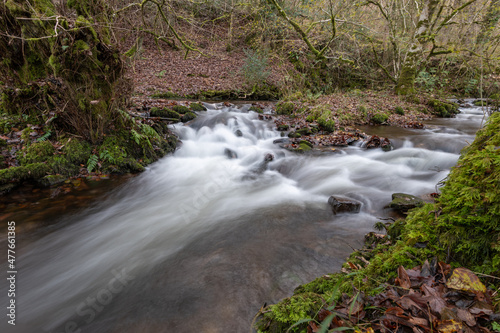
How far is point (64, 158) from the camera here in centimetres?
506

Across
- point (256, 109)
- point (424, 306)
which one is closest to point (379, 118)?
point (256, 109)

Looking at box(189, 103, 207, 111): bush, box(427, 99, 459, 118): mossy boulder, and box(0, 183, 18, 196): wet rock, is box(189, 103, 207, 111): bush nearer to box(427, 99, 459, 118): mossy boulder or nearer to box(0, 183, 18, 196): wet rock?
box(0, 183, 18, 196): wet rock

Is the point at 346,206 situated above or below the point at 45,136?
below

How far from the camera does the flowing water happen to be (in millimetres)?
2426

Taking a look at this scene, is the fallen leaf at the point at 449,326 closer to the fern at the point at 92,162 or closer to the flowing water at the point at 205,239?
the flowing water at the point at 205,239

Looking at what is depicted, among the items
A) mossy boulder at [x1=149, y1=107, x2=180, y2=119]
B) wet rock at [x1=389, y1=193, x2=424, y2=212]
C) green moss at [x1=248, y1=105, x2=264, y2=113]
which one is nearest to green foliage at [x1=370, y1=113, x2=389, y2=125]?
green moss at [x1=248, y1=105, x2=264, y2=113]

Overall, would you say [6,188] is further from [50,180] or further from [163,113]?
[163,113]

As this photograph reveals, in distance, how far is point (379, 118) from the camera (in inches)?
402

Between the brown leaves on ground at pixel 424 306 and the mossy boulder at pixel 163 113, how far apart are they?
7925 mm

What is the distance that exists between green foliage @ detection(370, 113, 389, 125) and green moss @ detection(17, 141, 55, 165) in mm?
10884

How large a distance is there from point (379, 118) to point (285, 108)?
13.0 ft

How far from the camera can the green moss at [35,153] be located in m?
4.81

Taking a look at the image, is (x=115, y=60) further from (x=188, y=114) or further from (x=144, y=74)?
(x=144, y=74)

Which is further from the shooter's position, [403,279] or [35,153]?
[35,153]
